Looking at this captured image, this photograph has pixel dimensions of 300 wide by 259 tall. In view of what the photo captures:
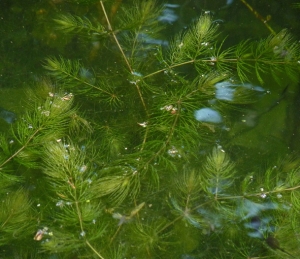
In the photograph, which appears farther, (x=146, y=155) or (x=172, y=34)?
(x=172, y=34)

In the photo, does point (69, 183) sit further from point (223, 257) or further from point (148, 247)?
point (223, 257)

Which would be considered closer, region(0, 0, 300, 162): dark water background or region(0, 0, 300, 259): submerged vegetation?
region(0, 0, 300, 259): submerged vegetation

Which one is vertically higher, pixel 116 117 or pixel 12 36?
pixel 12 36

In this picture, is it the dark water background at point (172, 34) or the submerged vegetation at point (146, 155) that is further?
the dark water background at point (172, 34)

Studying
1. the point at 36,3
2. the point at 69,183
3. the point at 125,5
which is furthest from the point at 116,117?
the point at 36,3

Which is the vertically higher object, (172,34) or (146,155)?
(172,34)

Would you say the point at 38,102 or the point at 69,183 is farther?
the point at 38,102

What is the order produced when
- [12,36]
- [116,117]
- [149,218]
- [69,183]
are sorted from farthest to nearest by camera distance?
1. [12,36]
2. [116,117]
3. [149,218]
4. [69,183]

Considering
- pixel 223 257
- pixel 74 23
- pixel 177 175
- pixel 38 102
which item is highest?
pixel 74 23
